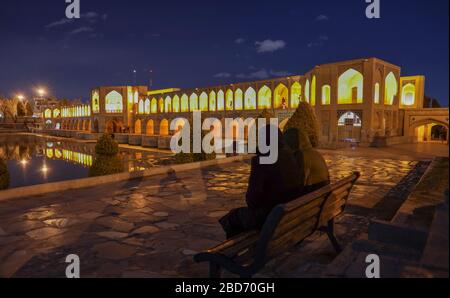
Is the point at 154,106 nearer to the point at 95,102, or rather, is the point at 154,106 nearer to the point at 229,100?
the point at 95,102

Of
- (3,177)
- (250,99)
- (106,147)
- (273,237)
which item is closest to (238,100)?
(250,99)

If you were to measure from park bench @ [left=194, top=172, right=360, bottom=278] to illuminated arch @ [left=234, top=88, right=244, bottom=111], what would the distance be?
28.3 metres

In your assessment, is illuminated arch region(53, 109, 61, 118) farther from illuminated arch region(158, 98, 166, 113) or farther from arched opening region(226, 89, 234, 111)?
arched opening region(226, 89, 234, 111)

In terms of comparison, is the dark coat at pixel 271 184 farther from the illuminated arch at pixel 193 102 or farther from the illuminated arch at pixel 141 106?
the illuminated arch at pixel 141 106

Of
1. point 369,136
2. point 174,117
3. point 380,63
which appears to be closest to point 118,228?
point 369,136

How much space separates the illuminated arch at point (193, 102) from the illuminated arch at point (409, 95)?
20.1m

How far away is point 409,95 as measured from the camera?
26141 mm

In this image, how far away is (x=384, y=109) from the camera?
21.9 metres

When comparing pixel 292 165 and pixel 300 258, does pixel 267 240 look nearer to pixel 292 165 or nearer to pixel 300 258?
pixel 292 165

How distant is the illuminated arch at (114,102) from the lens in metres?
42.5

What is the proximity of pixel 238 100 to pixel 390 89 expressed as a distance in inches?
524
